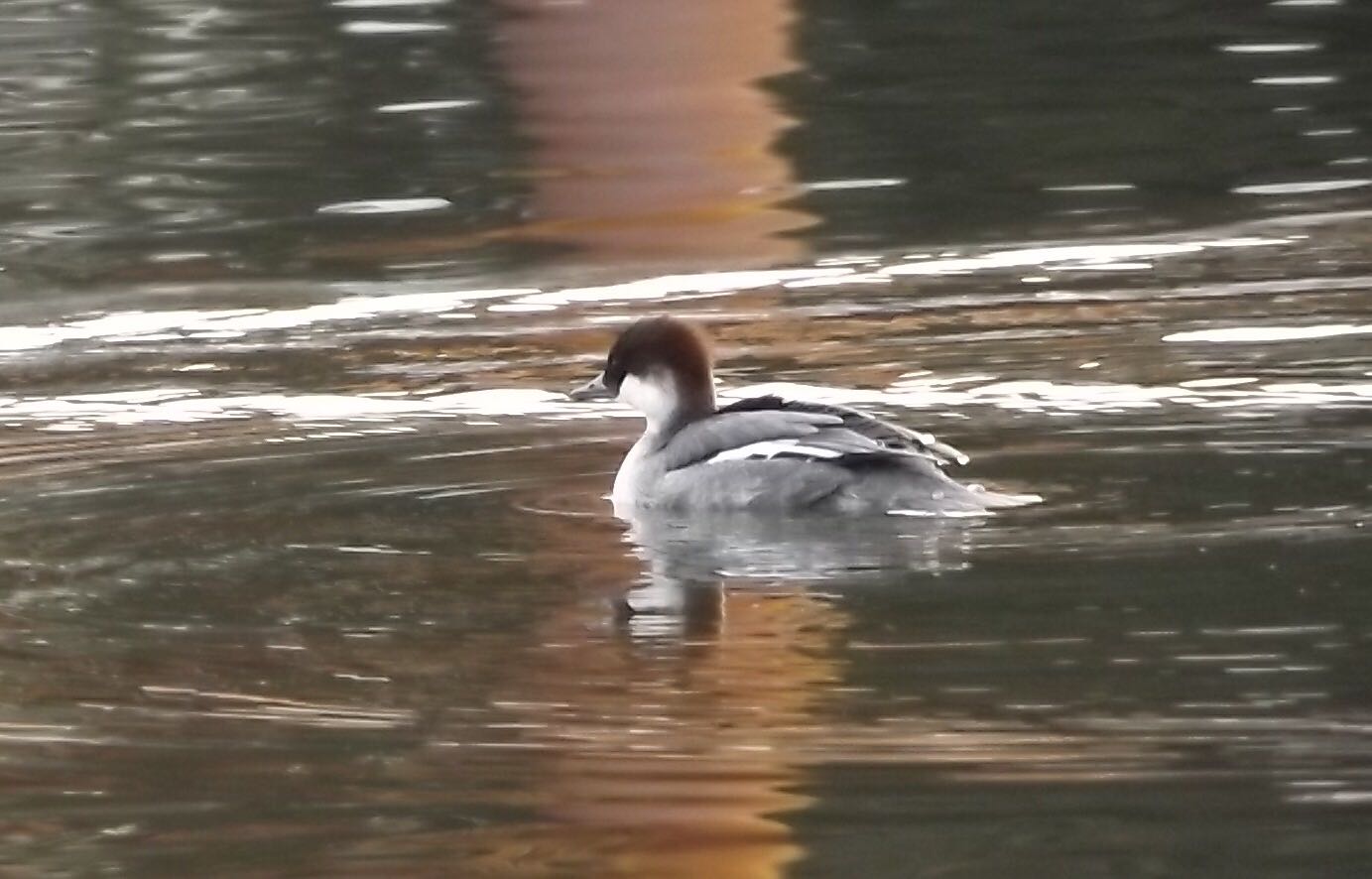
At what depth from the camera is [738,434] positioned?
10164 millimetres

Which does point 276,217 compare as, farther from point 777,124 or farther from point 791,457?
point 791,457

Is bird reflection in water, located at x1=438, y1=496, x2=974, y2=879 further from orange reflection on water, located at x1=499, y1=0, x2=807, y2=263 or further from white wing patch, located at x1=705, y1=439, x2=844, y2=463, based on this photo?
orange reflection on water, located at x1=499, y1=0, x2=807, y2=263

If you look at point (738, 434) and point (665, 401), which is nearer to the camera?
point (738, 434)

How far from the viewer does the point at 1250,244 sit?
14.6 m

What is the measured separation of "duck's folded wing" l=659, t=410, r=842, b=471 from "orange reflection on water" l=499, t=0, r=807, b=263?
192 inches

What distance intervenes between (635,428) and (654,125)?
6.35 meters

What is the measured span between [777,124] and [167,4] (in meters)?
5.89

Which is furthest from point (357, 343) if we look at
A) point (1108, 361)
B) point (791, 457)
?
point (791, 457)

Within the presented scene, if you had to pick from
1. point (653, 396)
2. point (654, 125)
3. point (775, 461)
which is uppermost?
point (654, 125)

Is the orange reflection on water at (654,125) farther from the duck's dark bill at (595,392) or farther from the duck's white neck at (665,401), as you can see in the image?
the duck's white neck at (665,401)

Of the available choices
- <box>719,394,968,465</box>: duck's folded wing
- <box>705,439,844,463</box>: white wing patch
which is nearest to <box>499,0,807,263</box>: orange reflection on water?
<box>705,439,844,463</box>: white wing patch

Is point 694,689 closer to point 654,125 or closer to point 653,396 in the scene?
point 653,396

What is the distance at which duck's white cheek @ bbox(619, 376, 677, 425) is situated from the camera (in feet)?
35.6

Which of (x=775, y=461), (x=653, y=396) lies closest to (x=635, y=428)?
(x=653, y=396)
